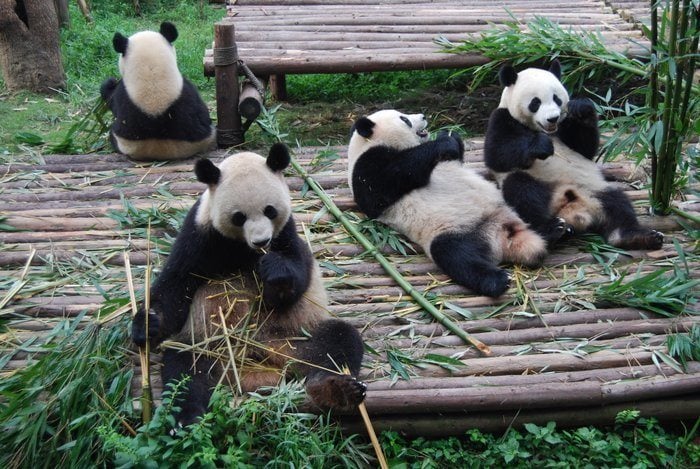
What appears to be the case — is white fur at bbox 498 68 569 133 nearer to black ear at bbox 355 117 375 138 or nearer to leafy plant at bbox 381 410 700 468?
black ear at bbox 355 117 375 138

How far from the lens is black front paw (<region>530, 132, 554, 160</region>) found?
4.91 m

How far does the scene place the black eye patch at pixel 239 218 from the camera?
353cm

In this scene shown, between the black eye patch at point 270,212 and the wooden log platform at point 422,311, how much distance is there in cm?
76

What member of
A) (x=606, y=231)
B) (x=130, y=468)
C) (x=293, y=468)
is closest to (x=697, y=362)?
(x=606, y=231)

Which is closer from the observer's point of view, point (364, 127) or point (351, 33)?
point (364, 127)

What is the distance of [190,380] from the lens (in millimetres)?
3418

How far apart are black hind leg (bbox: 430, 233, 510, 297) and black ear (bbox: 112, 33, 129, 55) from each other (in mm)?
3089

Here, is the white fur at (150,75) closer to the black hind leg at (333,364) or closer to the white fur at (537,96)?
the white fur at (537,96)

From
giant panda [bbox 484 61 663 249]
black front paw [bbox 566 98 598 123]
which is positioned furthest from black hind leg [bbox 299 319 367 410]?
black front paw [bbox 566 98 598 123]

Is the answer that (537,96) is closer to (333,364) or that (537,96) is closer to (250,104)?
(250,104)

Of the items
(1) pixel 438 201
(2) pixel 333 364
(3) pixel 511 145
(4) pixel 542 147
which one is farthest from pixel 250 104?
(2) pixel 333 364

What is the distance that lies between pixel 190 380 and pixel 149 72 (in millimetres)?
3386

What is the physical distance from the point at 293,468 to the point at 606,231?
8.75 ft

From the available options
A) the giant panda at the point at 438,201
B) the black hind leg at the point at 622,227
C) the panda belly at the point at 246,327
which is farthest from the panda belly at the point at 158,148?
the black hind leg at the point at 622,227
